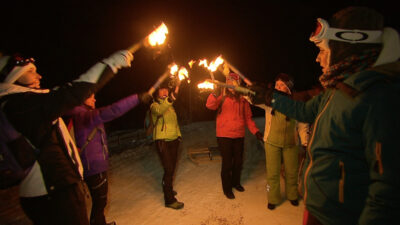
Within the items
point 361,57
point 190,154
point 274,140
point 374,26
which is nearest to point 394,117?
point 361,57

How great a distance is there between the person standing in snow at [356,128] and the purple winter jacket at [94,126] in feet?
7.81

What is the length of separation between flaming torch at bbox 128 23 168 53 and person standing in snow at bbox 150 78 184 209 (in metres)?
1.46

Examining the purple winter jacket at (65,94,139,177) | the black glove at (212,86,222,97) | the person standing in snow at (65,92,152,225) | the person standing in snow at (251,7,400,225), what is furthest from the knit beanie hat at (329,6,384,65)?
the black glove at (212,86,222,97)

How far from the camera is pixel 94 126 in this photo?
309 centimetres

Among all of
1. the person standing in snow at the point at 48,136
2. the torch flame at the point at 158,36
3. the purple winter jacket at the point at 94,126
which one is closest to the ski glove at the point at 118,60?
the person standing in snow at the point at 48,136

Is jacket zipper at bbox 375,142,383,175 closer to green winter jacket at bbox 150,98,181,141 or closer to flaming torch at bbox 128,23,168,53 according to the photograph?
flaming torch at bbox 128,23,168,53

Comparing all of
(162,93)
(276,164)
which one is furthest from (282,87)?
(162,93)

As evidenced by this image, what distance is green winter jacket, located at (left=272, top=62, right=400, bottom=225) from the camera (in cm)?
123

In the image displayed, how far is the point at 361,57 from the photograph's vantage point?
1.58 m

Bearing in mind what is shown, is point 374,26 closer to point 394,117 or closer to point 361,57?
point 361,57

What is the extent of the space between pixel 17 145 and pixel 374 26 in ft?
9.95

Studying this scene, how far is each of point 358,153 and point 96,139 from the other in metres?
3.22

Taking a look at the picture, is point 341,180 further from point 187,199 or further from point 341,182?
point 187,199

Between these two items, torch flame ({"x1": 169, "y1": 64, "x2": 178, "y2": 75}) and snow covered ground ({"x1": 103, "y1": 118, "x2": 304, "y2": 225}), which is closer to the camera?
torch flame ({"x1": 169, "y1": 64, "x2": 178, "y2": 75})
